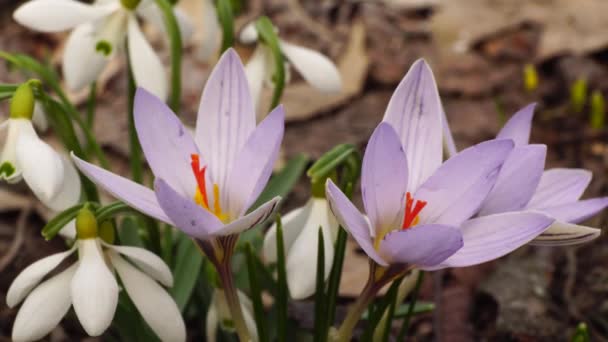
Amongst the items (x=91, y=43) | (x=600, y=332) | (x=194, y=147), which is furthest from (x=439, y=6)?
(x=194, y=147)

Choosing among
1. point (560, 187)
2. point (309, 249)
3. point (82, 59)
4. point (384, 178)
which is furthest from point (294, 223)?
point (82, 59)

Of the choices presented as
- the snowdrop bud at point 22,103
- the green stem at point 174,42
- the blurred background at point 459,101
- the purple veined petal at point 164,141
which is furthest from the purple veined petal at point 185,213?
the blurred background at point 459,101

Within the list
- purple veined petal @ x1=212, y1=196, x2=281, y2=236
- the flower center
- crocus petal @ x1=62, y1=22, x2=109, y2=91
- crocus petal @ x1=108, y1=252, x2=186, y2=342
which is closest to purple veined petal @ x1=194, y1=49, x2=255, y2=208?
the flower center

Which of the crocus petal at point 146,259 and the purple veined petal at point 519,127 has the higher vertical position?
the purple veined petal at point 519,127

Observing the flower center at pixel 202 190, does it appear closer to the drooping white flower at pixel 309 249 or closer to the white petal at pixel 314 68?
the drooping white flower at pixel 309 249

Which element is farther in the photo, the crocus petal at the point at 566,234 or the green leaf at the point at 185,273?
the green leaf at the point at 185,273

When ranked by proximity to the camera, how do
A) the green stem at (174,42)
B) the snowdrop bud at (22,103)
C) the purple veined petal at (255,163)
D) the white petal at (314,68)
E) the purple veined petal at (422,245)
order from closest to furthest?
the purple veined petal at (422,245) → the purple veined petal at (255,163) → the snowdrop bud at (22,103) → the green stem at (174,42) → the white petal at (314,68)

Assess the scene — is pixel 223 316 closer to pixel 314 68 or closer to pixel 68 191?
pixel 68 191
